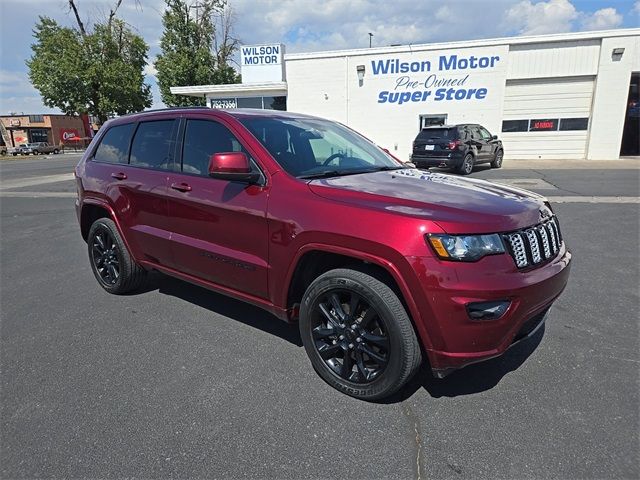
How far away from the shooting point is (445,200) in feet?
8.24

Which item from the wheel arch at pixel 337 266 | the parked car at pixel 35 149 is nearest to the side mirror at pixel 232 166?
the wheel arch at pixel 337 266

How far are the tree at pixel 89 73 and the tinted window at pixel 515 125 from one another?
2847cm

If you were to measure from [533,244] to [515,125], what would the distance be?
20.1 meters

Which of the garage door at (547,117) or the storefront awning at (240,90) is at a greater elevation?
the storefront awning at (240,90)

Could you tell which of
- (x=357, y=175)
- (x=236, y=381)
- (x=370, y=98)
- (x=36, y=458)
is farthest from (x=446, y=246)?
(x=370, y=98)

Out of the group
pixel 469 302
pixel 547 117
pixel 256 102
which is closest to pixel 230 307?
pixel 469 302

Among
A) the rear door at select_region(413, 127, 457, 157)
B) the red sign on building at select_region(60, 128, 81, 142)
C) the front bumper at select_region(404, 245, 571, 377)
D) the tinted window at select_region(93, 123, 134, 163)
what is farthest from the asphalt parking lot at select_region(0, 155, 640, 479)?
the red sign on building at select_region(60, 128, 81, 142)

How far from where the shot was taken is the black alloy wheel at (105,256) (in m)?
4.44

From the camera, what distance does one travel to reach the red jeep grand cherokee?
226 cm

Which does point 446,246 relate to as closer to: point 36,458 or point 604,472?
point 604,472

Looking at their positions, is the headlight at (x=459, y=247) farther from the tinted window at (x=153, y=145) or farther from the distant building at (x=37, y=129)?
the distant building at (x=37, y=129)

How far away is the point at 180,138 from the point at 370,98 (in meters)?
19.0

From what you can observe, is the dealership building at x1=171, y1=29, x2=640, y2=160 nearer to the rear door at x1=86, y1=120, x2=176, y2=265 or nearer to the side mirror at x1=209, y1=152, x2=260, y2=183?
the rear door at x1=86, y1=120, x2=176, y2=265

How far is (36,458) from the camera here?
223cm
